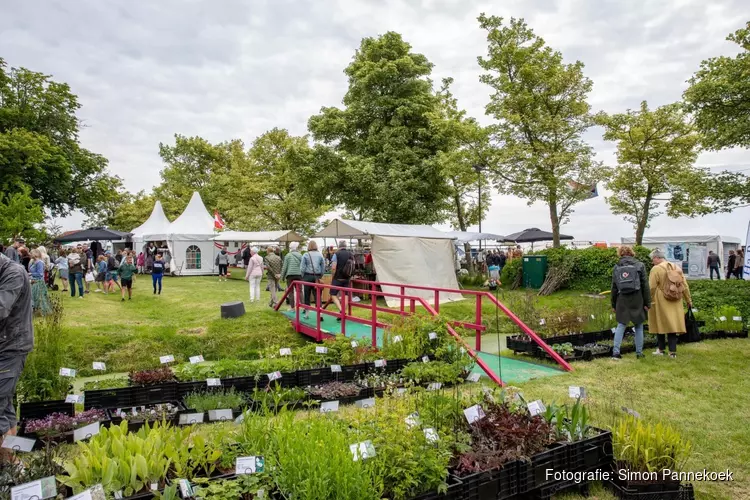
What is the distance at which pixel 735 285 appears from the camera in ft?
41.2

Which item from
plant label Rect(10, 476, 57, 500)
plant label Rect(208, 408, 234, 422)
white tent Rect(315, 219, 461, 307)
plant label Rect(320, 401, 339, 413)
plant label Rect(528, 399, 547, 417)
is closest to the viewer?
plant label Rect(10, 476, 57, 500)

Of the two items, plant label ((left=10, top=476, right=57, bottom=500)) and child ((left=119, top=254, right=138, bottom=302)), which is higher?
child ((left=119, top=254, right=138, bottom=302))

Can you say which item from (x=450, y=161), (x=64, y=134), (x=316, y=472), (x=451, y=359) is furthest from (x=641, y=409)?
(x=64, y=134)

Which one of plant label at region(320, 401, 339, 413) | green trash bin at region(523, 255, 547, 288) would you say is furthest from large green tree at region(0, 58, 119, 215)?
plant label at region(320, 401, 339, 413)

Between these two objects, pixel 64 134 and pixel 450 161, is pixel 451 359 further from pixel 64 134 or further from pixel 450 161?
pixel 64 134

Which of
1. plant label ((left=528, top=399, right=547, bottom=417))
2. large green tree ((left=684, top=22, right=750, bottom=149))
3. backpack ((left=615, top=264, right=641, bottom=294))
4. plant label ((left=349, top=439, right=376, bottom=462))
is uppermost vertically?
large green tree ((left=684, top=22, right=750, bottom=149))

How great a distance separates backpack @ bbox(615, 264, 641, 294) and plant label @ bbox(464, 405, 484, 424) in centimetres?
490

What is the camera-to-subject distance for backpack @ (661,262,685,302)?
7398 millimetres

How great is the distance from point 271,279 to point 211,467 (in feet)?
30.5

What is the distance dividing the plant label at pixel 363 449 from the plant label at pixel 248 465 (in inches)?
20.7

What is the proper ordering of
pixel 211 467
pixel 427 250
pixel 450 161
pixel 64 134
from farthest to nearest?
pixel 64 134
pixel 450 161
pixel 427 250
pixel 211 467

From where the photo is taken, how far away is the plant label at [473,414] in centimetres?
343

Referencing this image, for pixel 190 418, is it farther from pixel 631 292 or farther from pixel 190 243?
pixel 190 243

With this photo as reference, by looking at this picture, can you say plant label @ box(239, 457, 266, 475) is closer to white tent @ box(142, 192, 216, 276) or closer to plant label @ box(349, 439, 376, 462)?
plant label @ box(349, 439, 376, 462)
